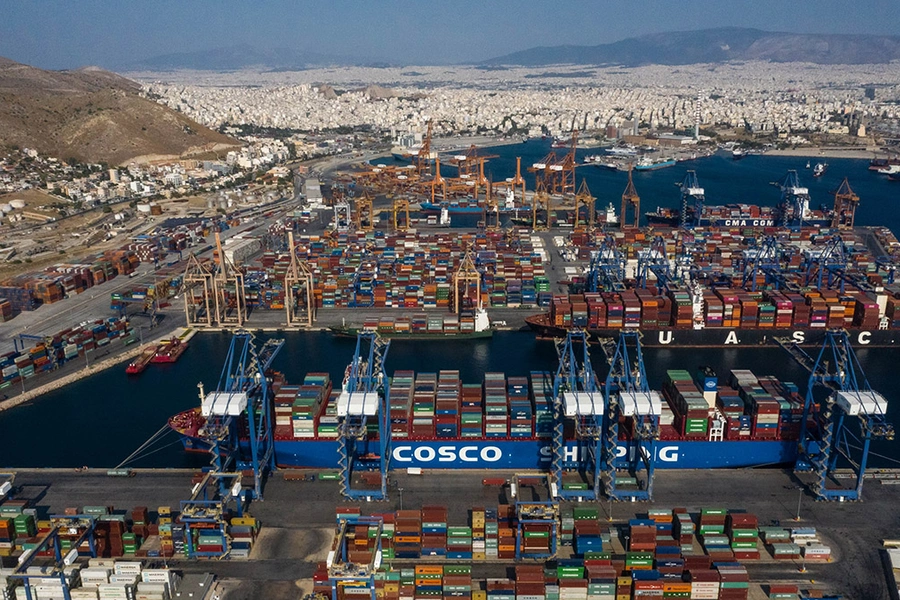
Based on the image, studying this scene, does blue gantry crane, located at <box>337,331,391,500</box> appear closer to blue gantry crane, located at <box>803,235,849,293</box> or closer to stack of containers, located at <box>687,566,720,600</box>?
stack of containers, located at <box>687,566,720,600</box>

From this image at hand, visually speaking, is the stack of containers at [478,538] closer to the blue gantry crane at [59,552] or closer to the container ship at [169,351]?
the blue gantry crane at [59,552]

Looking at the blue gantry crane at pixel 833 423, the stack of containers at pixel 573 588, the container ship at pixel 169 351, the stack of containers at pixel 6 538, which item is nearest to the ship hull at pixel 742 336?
Result: the blue gantry crane at pixel 833 423

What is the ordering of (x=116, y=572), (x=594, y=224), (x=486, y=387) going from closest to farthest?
1. (x=116, y=572)
2. (x=486, y=387)
3. (x=594, y=224)

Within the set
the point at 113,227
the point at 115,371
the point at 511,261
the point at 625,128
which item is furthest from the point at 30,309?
the point at 625,128

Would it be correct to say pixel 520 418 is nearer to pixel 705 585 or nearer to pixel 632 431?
pixel 632 431

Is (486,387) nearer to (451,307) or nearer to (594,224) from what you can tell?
(451,307)

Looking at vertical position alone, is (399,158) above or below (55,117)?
below

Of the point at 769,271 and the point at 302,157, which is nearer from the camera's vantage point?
the point at 769,271

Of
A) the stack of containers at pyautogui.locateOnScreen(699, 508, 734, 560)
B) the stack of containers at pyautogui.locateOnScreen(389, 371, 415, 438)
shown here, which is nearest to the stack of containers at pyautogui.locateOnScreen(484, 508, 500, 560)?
the stack of containers at pyautogui.locateOnScreen(389, 371, 415, 438)
